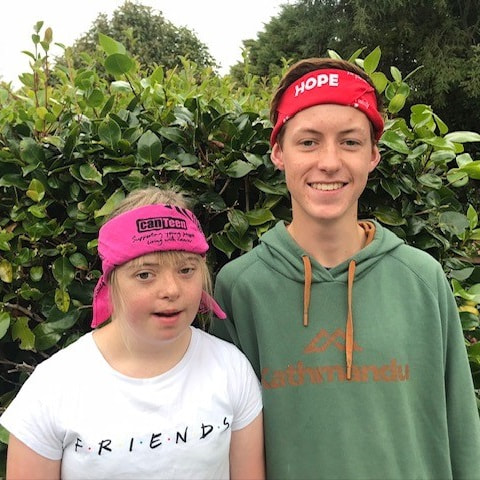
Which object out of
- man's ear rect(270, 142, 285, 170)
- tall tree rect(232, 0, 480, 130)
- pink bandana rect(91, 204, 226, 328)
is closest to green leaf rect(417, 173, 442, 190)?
man's ear rect(270, 142, 285, 170)

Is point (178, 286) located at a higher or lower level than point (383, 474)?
higher

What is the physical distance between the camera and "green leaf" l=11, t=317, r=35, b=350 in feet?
6.91

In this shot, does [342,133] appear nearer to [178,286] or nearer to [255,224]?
[255,224]

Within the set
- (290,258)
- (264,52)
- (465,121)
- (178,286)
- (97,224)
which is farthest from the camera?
(264,52)

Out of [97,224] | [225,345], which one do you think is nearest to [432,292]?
[225,345]

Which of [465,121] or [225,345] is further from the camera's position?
[465,121]

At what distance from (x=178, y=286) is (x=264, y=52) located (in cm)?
2247

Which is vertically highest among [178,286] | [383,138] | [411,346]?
[383,138]

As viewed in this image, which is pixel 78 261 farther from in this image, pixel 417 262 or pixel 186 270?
pixel 417 262

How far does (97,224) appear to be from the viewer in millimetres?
2070

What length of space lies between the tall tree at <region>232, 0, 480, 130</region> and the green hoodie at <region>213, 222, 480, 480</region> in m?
14.5

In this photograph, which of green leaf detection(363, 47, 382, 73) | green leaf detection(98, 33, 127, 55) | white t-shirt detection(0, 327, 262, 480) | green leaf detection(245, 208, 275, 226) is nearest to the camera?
white t-shirt detection(0, 327, 262, 480)

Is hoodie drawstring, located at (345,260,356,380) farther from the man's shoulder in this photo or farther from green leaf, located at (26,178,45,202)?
green leaf, located at (26,178,45,202)

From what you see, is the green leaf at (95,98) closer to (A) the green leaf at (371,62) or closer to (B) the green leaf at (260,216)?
(B) the green leaf at (260,216)
